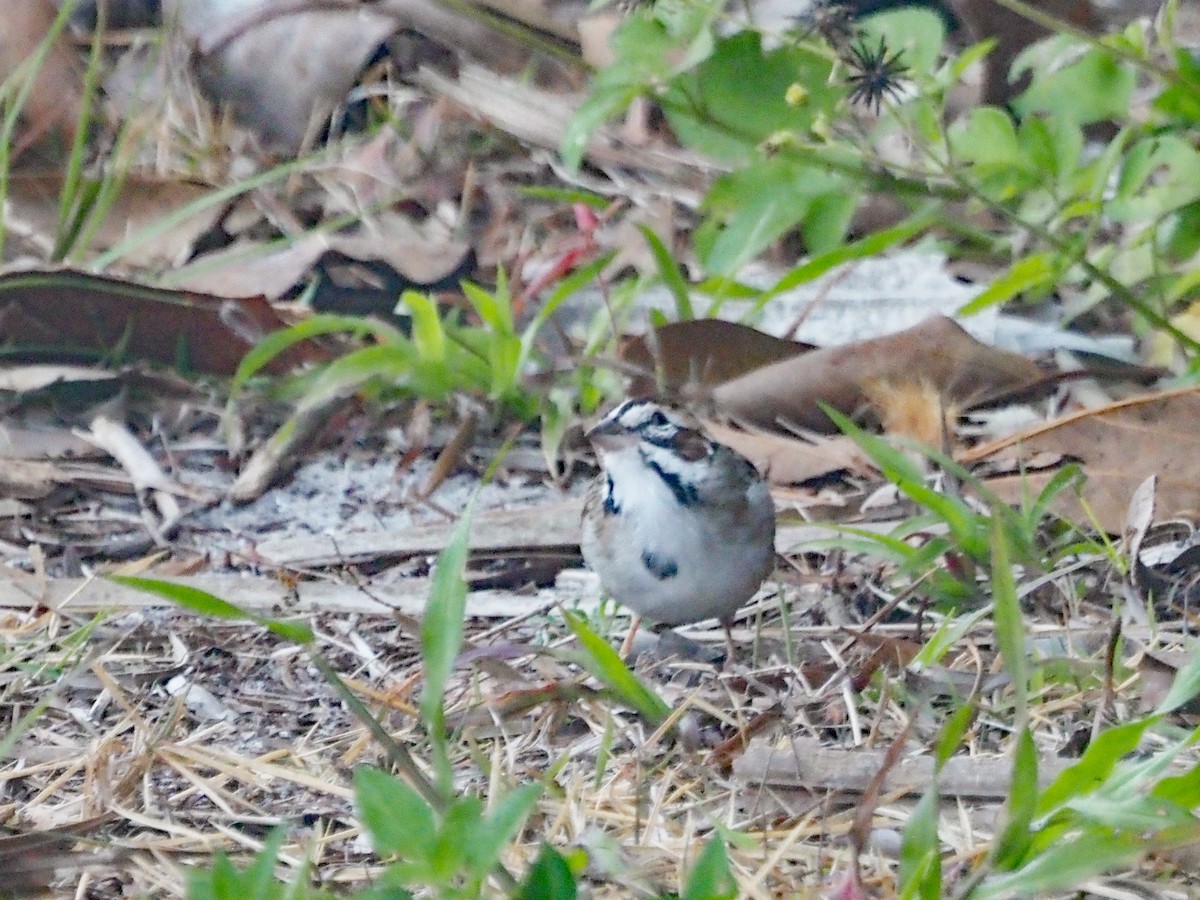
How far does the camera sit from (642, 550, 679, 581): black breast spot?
9.41 feet

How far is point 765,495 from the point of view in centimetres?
305

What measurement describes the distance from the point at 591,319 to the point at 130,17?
2427 millimetres

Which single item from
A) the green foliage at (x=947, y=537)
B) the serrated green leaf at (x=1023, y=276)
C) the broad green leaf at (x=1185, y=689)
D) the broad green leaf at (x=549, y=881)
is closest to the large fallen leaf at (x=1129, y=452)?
the green foliage at (x=947, y=537)

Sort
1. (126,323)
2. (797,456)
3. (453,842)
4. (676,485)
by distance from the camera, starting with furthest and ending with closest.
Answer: (126,323) → (797,456) → (676,485) → (453,842)

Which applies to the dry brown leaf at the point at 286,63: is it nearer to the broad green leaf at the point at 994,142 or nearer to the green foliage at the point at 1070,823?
the broad green leaf at the point at 994,142

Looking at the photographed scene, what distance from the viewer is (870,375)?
11.9 feet

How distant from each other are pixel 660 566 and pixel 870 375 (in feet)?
3.20

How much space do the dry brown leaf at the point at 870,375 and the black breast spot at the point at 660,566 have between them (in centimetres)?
88

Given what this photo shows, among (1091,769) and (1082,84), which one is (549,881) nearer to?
(1091,769)

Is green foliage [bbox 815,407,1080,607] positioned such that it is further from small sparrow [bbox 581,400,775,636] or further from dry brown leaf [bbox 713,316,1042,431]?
dry brown leaf [bbox 713,316,1042,431]

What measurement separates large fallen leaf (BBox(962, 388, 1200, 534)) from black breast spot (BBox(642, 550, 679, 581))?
73cm

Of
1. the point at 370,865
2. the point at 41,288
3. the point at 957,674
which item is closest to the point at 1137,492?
the point at 957,674

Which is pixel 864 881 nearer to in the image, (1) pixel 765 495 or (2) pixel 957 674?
(2) pixel 957 674

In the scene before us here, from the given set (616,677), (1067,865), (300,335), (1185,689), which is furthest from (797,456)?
(1067,865)
